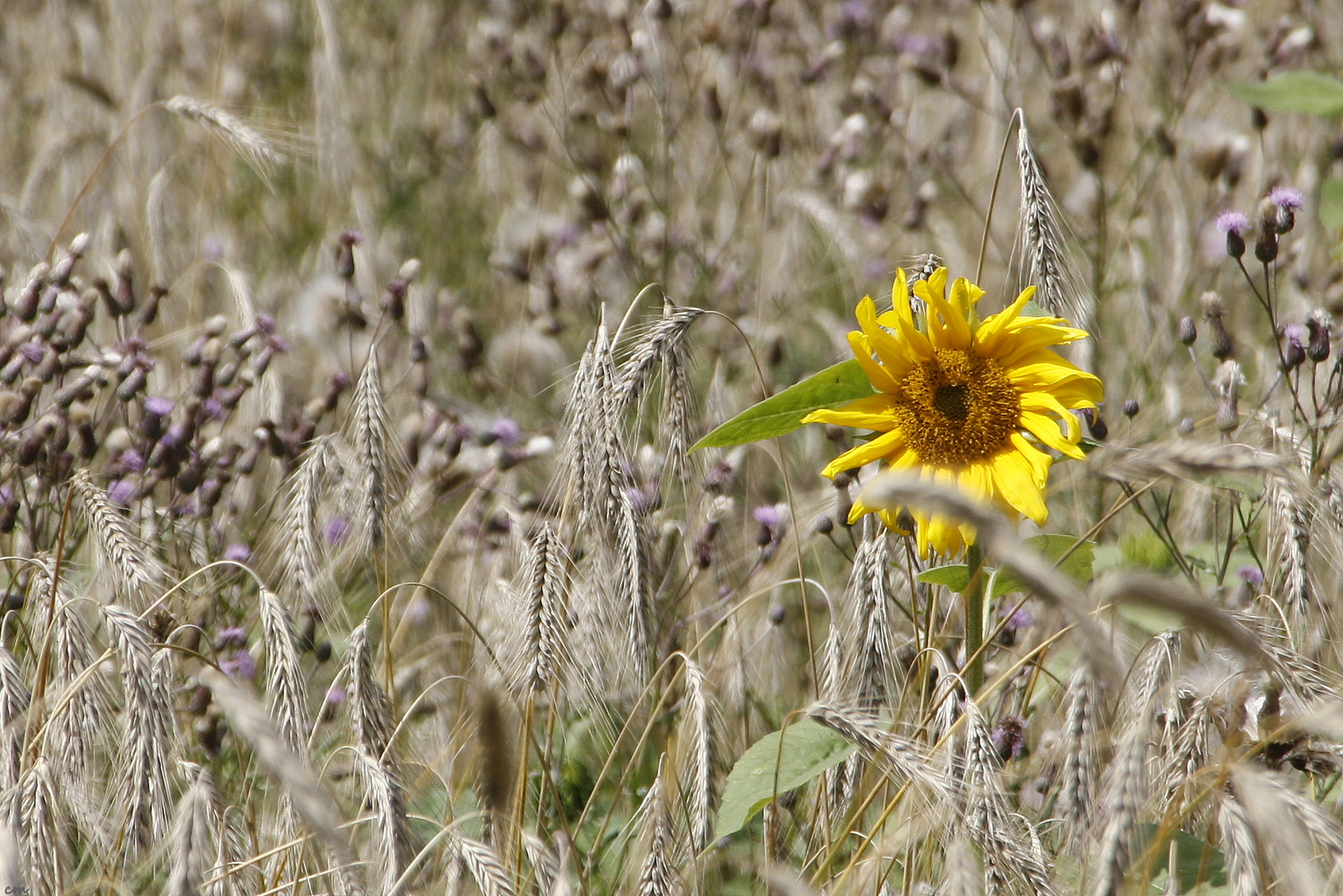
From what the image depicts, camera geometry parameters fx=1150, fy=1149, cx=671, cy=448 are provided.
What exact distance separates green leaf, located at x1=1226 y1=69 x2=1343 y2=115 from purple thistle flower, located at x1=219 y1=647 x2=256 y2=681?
2370 mm

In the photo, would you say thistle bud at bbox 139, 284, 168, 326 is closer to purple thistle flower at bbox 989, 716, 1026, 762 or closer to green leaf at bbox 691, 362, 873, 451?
green leaf at bbox 691, 362, 873, 451

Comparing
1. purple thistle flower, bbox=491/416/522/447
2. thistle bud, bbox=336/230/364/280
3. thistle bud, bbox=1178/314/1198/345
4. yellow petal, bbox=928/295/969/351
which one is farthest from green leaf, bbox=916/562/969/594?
thistle bud, bbox=336/230/364/280

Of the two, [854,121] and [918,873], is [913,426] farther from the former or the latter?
[854,121]

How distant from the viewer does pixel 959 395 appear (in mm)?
1803

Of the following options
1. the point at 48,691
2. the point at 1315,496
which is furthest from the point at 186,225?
the point at 1315,496

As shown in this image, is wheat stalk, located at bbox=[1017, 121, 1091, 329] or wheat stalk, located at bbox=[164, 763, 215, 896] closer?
wheat stalk, located at bbox=[164, 763, 215, 896]

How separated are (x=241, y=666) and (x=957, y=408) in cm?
146

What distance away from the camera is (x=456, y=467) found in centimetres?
283

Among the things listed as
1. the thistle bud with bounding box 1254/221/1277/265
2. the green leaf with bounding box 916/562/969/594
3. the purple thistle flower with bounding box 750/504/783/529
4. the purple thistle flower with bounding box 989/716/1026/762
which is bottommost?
the purple thistle flower with bounding box 989/716/1026/762

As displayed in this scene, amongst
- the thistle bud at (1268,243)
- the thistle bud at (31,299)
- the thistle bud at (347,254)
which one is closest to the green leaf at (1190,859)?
the thistle bud at (1268,243)

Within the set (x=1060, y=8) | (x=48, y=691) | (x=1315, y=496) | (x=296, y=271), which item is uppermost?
(x=1060, y=8)

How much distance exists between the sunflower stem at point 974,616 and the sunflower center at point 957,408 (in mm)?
176

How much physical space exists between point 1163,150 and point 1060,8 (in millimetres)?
2246

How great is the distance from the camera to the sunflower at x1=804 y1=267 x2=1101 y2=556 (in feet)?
5.68
